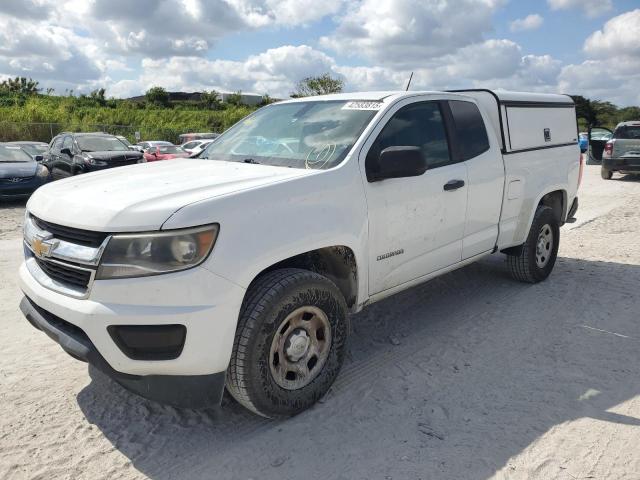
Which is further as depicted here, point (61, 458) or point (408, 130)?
point (408, 130)

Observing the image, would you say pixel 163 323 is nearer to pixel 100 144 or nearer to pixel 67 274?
pixel 67 274

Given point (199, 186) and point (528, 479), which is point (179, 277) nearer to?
point (199, 186)

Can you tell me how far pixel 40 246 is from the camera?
2828 millimetres

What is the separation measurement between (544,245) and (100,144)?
1177cm

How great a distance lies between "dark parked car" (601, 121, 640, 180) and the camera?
552 inches

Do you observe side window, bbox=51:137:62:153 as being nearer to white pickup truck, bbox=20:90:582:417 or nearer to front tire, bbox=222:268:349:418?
white pickup truck, bbox=20:90:582:417

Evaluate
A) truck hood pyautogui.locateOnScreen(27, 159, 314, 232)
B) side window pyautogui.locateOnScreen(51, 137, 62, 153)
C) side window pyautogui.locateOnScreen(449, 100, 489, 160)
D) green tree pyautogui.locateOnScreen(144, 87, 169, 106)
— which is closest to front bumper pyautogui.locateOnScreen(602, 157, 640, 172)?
side window pyautogui.locateOnScreen(449, 100, 489, 160)

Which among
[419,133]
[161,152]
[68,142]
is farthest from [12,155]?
[419,133]

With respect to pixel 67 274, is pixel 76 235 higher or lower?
higher

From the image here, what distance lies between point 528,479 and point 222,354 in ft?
5.21

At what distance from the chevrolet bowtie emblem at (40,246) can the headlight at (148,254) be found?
486mm

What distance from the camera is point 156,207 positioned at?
2510 mm

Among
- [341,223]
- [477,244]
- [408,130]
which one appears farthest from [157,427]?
[477,244]

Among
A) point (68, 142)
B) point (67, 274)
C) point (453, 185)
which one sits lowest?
point (67, 274)
